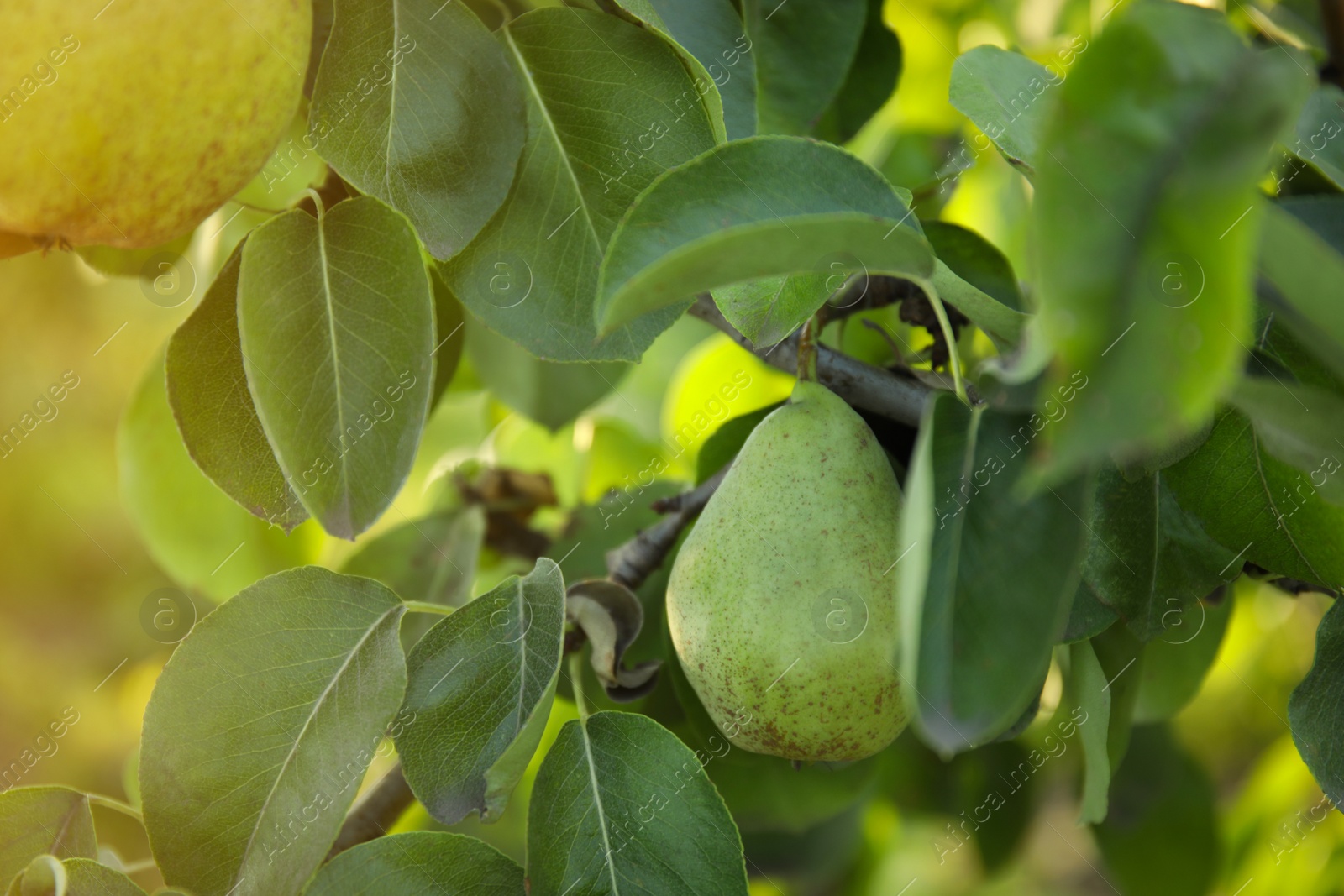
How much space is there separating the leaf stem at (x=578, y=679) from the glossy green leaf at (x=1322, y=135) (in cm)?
32

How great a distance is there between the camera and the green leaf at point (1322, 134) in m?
0.34

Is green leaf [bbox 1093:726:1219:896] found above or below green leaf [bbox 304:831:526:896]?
below

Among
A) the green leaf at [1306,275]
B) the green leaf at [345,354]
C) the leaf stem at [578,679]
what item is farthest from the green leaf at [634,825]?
the green leaf at [1306,275]

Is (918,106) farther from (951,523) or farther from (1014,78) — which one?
(951,523)

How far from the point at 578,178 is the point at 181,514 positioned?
356 mm

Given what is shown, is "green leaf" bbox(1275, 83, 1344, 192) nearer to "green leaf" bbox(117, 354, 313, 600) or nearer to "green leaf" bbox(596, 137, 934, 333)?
"green leaf" bbox(596, 137, 934, 333)

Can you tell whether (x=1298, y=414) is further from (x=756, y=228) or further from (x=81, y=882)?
(x=81, y=882)

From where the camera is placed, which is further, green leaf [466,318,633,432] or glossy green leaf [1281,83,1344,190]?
green leaf [466,318,633,432]

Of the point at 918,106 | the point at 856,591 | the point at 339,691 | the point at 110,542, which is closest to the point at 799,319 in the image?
the point at 856,591

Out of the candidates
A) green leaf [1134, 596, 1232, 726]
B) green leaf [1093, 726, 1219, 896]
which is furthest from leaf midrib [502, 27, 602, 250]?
green leaf [1093, 726, 1219, 896]

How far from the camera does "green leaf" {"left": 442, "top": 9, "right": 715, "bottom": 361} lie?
35cm

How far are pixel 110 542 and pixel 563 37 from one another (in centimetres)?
295

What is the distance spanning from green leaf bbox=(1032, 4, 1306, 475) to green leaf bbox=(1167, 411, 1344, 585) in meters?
0.16

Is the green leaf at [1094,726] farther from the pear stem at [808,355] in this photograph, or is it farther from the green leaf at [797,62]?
the green leaf at [797,62]
